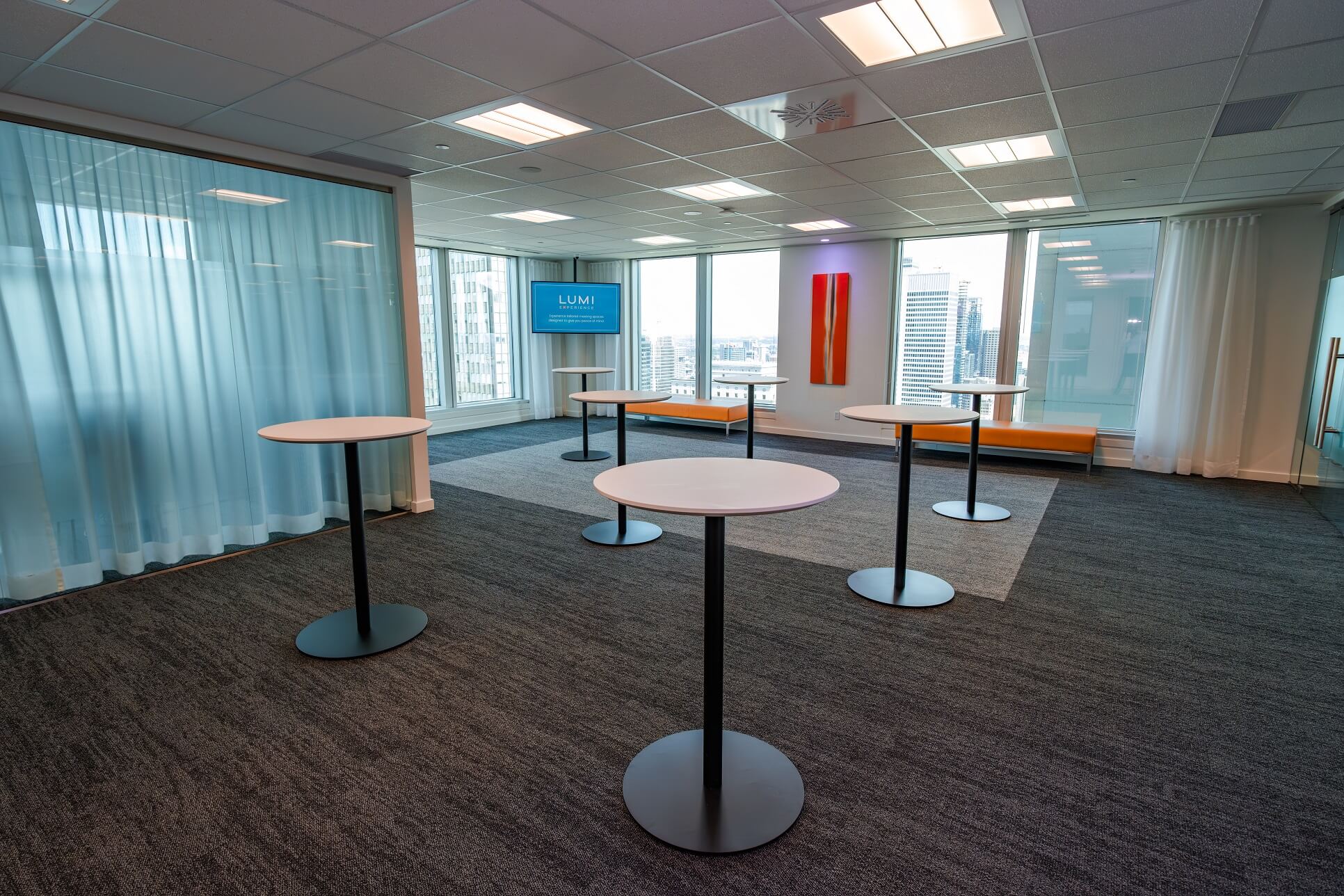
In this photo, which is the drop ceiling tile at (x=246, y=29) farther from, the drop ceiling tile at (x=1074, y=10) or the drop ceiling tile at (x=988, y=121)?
the drop ceiling tile at (x=988, y=121)

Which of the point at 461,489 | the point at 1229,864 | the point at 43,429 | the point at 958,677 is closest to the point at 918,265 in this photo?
the point at 461,489

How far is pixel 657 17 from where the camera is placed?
2350 millimetres

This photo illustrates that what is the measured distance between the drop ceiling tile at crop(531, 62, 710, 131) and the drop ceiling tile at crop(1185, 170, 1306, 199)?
421cm

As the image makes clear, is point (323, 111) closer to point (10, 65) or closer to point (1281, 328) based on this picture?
point (10, 65)

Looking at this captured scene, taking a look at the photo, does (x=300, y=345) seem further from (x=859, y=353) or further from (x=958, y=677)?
(x=859, y=353)

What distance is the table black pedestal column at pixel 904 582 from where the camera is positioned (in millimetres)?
3213

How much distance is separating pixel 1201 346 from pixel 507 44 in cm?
676

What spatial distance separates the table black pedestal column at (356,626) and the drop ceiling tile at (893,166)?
363cm

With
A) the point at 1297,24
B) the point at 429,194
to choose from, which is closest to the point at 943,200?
the point at 1297,24

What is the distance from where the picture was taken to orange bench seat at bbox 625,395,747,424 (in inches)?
344

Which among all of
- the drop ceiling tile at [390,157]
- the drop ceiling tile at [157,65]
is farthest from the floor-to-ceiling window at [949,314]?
the drop ceiling tile at [157,65]

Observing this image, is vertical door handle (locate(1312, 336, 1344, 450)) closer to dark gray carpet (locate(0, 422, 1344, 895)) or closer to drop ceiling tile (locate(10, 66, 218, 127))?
dark gray carpet (locate(0, 422, 1344, 895))

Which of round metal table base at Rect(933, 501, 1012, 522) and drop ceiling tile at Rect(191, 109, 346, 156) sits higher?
drop ceiling tile at Rect(191, 109, 346, 156)


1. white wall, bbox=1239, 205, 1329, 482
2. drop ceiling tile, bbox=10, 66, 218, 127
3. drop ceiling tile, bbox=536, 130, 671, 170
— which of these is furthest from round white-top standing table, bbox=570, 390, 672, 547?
white wall, bbox=1239, 205, 1329, 482
